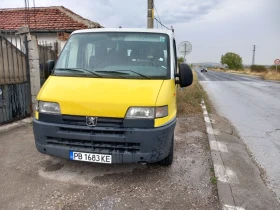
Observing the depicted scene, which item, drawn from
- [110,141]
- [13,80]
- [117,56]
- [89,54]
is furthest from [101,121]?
[13,80]

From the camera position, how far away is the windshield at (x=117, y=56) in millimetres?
3639

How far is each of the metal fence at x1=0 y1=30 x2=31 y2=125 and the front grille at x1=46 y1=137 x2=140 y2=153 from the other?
3523 millimetres

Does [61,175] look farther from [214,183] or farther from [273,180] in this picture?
[273,180]

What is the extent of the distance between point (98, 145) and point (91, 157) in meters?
0.19

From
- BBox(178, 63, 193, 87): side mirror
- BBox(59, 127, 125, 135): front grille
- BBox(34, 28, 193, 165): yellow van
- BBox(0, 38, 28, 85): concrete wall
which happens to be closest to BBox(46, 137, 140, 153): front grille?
BBox(34, 28, 193, 165): yellow van

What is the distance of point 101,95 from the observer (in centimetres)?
314

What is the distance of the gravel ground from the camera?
2.94m

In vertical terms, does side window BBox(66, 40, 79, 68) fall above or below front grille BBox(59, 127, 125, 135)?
above

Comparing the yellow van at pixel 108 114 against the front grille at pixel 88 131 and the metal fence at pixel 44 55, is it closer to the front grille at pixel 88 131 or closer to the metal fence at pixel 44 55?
the front grille at pixel 88 131

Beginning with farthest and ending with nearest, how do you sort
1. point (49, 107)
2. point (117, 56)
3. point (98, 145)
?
point (117, 56), point (49, 107), point (98, 145)

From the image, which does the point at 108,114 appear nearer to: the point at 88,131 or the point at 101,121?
the point at 101,121

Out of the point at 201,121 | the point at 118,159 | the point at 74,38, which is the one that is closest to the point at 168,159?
the point at 118,159

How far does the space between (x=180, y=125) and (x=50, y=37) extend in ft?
24.7

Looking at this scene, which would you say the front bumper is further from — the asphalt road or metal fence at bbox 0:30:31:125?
metal fence at bbox 0:30:31:125
